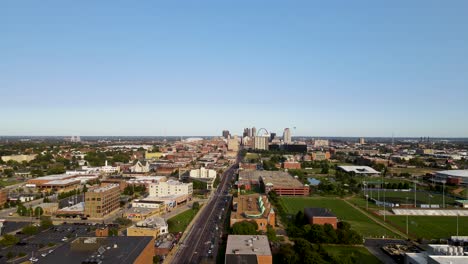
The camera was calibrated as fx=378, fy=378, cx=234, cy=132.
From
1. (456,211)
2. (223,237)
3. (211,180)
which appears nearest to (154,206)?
(223,237)

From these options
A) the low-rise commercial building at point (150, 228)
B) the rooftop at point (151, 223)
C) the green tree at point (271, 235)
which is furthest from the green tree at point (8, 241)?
the green tree at point (271, 235)

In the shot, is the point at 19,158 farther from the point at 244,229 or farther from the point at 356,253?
the point at 356,253

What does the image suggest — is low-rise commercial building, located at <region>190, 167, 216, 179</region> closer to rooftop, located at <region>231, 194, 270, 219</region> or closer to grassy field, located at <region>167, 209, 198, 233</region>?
grassy field, located at <region>167, 209, 198, 233</region>

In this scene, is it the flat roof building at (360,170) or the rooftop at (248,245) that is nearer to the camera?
the rooftop at (248,245)

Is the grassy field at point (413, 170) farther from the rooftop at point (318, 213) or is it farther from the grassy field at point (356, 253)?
the grassy field at point (356, 253)

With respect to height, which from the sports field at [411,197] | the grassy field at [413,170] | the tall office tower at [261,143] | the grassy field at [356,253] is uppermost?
the tall office tower at [261,143]

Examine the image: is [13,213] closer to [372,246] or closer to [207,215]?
[207,215]
